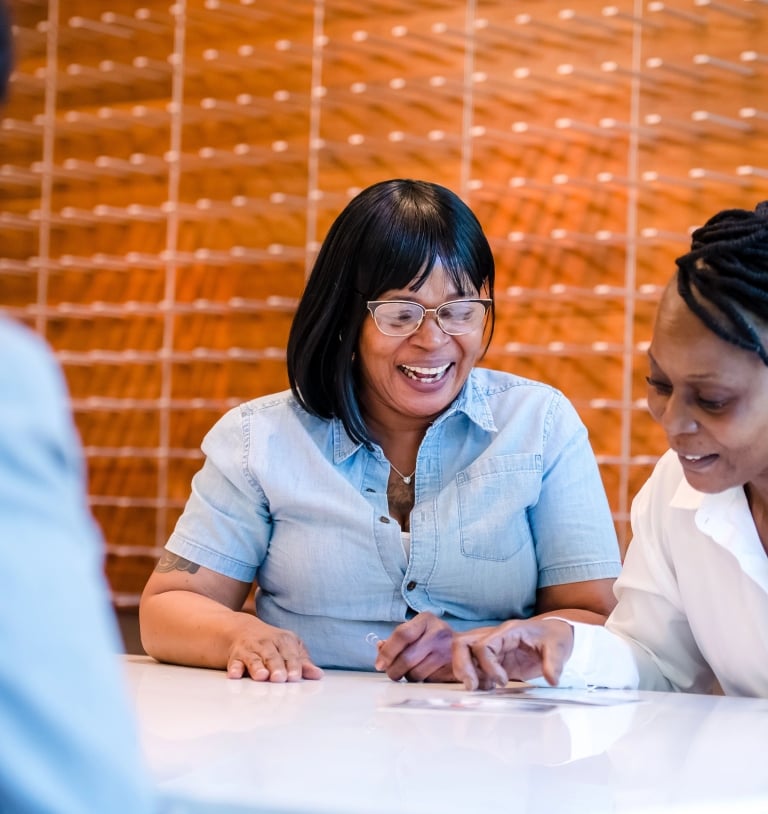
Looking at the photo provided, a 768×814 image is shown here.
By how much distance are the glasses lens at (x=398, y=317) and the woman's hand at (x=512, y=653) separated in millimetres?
576

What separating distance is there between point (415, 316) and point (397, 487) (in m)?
0.29

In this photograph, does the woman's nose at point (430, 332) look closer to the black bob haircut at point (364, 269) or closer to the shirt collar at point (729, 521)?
the black bob haircut at point (364, 269)

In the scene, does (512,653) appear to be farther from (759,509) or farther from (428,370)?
(428,370)

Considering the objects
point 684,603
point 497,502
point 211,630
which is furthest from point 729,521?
point 211,630

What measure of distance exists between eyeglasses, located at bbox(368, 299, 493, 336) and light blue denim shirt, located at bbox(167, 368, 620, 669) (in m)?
0.14

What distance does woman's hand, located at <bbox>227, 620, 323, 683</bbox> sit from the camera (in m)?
1.75

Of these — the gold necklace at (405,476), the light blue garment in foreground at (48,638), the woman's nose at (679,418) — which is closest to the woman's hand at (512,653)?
the woman's nose at (679,418)

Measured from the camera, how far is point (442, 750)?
1.18 m

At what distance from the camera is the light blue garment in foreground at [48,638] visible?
46cm

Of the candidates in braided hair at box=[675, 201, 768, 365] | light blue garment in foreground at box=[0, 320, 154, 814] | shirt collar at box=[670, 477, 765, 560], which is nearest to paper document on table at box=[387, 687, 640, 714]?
shirt collar at box=[670, 477, 765, 560]

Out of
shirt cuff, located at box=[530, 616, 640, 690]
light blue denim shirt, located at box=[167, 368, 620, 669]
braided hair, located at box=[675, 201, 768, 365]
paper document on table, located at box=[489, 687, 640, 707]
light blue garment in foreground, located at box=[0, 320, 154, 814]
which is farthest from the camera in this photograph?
light blue denim shirt, located at box=[167, 368, 620, 669]

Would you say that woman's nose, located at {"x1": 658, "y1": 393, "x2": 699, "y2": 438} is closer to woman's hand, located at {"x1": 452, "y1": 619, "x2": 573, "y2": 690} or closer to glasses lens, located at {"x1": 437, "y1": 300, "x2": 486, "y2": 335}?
woman's hand, located at {"x1": 452, "y1": 619, "x2": 573, "y2": 690}

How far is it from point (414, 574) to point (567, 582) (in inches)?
9.8

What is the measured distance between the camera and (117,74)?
5.57 m
